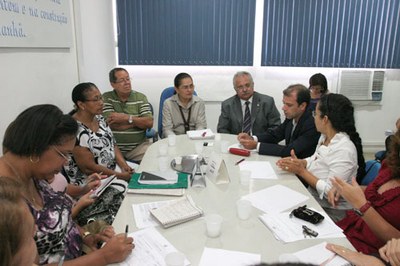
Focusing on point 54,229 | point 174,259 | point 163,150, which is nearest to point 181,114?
point 163,150

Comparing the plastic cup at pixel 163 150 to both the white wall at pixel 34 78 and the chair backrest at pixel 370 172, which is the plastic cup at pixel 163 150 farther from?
the chair backrest at pixel 370 172

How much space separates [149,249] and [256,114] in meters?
2.35

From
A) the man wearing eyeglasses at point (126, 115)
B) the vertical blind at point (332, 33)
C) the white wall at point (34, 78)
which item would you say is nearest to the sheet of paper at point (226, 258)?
the white wall at point (34, 78)

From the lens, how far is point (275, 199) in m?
1.69

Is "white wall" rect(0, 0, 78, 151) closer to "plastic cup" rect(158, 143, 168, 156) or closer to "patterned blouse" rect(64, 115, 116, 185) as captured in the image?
"patterned blouse" rect(64, 115, 116, 185)

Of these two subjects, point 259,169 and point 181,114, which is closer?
point 259,169

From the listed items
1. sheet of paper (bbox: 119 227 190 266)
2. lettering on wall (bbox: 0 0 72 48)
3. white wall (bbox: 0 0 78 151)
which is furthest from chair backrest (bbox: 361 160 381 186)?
lettering on wall (bbox: 0 0 72 48)

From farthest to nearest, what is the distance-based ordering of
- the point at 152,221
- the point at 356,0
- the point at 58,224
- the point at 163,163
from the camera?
the point at 356,0 < the point at 163,163 < the point at 152,221 < the point at 58,224

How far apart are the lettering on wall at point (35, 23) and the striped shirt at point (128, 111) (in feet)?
2.16

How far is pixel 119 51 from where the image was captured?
13.9ft

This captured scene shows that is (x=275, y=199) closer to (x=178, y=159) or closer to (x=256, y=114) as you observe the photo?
(x=178, y=159)

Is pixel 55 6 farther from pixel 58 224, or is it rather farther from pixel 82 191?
pixel 58 224

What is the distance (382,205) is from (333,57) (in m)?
3.22

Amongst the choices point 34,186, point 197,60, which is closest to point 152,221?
point 34,186
